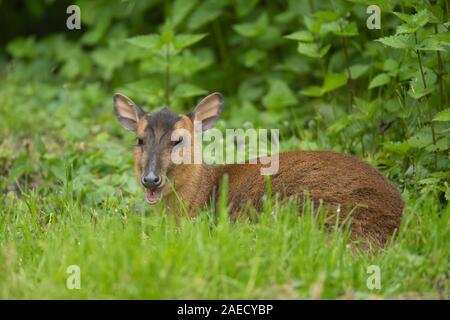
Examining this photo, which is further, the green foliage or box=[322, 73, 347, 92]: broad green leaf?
box=[322, 73, 347, 92]: broad green leaf

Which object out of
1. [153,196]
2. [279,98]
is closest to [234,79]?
[279,98]

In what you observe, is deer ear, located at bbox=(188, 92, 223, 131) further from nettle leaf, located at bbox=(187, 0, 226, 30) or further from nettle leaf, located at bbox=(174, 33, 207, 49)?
nettle leaf, located at bbox=(187, 0, 226, 30)

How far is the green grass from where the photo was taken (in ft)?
15.2

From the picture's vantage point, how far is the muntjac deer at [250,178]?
5730mm

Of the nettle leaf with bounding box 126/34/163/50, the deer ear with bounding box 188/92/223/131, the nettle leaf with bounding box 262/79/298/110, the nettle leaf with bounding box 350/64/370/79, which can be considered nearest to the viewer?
the deer ear with bounding box 188/92/223/131

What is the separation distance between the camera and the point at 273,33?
379 inches

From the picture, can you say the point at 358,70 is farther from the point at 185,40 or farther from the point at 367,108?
the point at 185,40

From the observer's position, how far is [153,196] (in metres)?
6.42

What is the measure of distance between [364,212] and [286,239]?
888 mm

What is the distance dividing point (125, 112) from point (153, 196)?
954 mm

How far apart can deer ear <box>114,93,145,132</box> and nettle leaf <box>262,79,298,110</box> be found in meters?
2.34

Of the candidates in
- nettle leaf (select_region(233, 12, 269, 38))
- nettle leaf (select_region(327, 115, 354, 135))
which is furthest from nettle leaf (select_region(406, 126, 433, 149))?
nettle leaf (select_region(233, 12, 269, 38))

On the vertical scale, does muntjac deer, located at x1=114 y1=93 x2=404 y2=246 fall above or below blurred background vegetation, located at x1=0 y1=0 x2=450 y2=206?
below

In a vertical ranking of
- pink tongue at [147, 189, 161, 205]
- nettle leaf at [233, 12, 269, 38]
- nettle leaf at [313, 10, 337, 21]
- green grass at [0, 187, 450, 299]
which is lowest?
green grass at [0, 187, 450, 299]
